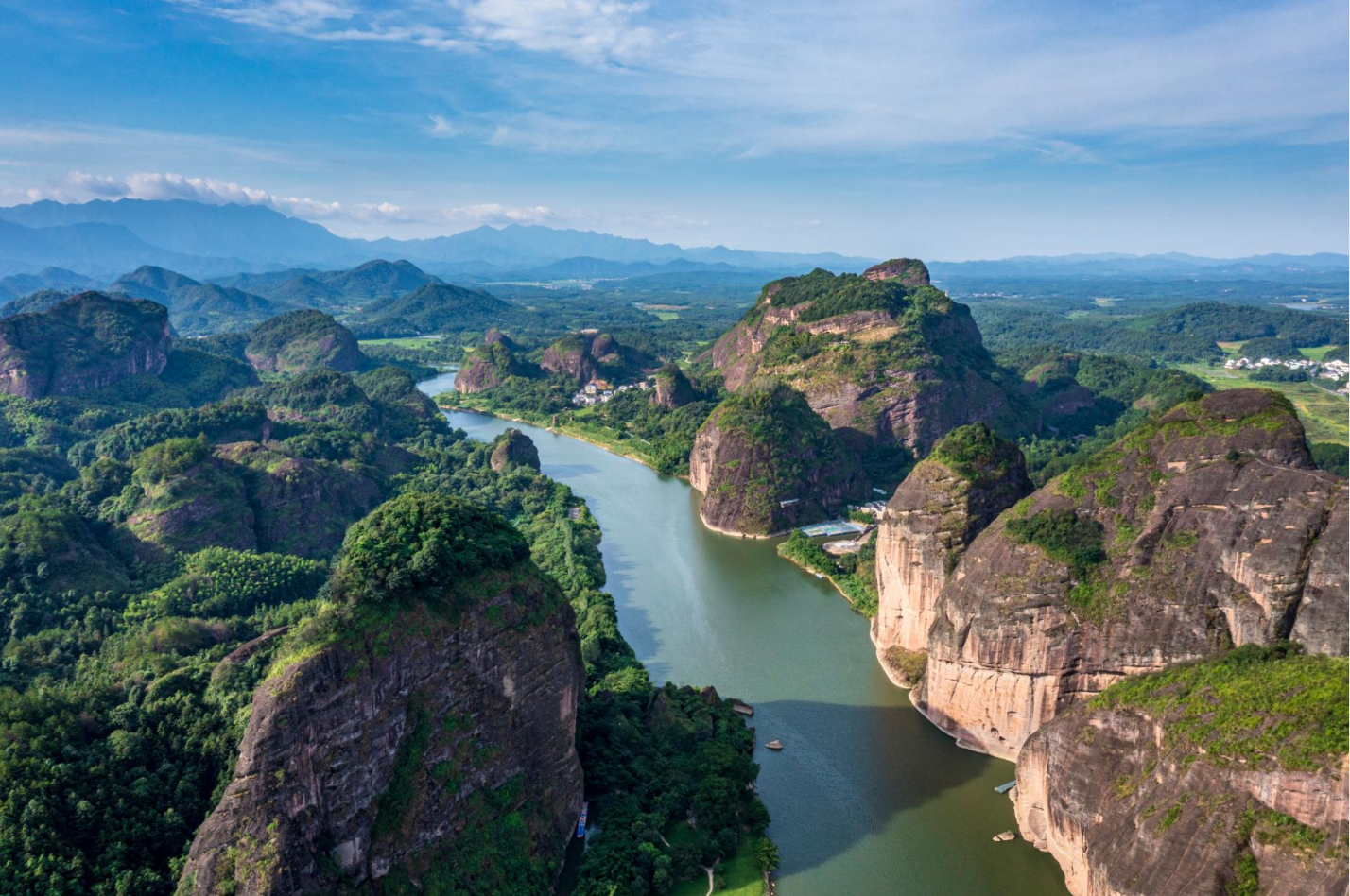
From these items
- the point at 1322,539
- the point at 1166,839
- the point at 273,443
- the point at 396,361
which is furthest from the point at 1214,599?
the point at 396,361

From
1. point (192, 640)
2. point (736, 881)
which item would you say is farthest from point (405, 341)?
point (736, 881)

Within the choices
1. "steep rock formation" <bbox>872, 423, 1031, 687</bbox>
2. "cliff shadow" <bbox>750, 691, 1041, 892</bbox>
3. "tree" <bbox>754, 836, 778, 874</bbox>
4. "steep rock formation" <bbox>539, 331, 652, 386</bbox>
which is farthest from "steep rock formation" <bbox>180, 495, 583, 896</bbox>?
"steep rock formation" <bbox>539, 331, 652, 386</bbox>

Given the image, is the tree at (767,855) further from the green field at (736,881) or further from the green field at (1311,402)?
the green field at (1311,402)

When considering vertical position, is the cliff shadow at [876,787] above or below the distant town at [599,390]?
below

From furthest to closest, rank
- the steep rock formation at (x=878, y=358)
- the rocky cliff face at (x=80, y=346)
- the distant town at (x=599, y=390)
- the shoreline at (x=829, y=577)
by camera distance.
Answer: the distant town at (x=599, y=390) < the rocky cliff face at (x=80, y=346) < the steep rock formation at (x=878, y=358) < the shoreline at (x=829, y=577)

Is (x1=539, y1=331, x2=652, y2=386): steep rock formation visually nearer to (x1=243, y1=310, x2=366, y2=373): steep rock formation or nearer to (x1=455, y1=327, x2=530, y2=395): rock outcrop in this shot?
(x1=455, y1=327, x2=530, y2=395): rock outcrop

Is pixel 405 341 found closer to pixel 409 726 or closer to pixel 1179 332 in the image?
pixel 409 726

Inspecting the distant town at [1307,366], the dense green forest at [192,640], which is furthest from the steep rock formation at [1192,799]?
the distant town at [1307,366]

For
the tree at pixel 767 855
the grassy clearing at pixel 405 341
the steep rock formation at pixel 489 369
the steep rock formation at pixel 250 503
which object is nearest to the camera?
the tree at pixel 767 855
